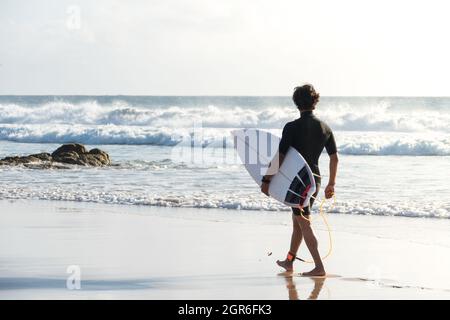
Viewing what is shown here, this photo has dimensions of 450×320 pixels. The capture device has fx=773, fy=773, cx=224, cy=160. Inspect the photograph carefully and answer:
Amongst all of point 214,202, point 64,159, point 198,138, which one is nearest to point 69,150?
point 64,159

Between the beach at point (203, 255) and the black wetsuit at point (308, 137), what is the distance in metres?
0.76

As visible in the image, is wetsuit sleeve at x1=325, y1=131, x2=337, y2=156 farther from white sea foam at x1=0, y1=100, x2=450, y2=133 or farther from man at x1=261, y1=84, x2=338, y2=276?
white sea foam at x1=0, y1=100, x2=450, y2=133

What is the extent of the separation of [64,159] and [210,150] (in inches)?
228

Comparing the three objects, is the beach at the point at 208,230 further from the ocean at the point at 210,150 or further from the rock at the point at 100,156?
the rock at the point at 100,156

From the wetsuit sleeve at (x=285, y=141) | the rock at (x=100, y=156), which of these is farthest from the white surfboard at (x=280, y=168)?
the rock at (x=100, y=156)

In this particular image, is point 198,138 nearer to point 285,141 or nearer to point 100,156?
point 100,156

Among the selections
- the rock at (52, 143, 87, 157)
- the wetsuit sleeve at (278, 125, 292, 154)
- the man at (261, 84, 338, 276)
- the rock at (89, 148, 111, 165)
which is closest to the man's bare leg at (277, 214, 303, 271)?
the man at (261, 84, 338, 276)

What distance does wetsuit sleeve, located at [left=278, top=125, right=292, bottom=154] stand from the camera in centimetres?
565

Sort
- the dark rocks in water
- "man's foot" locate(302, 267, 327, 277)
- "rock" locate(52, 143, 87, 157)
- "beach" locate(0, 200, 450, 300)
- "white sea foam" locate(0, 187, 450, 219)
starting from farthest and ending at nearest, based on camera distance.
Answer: "rock" locate(52, 143, 87, 157) < the dark rocks in water < "white sea foam" locate(0, 187, 450, 219) < "man's foot" locate(302, 267, 327, 277) < "beach" locate(0, 200, 450, 300)

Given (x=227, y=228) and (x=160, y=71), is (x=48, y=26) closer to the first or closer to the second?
(x=160, y=71)

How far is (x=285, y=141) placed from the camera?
224 inches

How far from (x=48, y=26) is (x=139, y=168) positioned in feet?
68.7

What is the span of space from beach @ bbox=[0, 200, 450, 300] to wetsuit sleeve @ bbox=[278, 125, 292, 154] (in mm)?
974

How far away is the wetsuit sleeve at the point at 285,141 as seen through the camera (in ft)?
18.5
